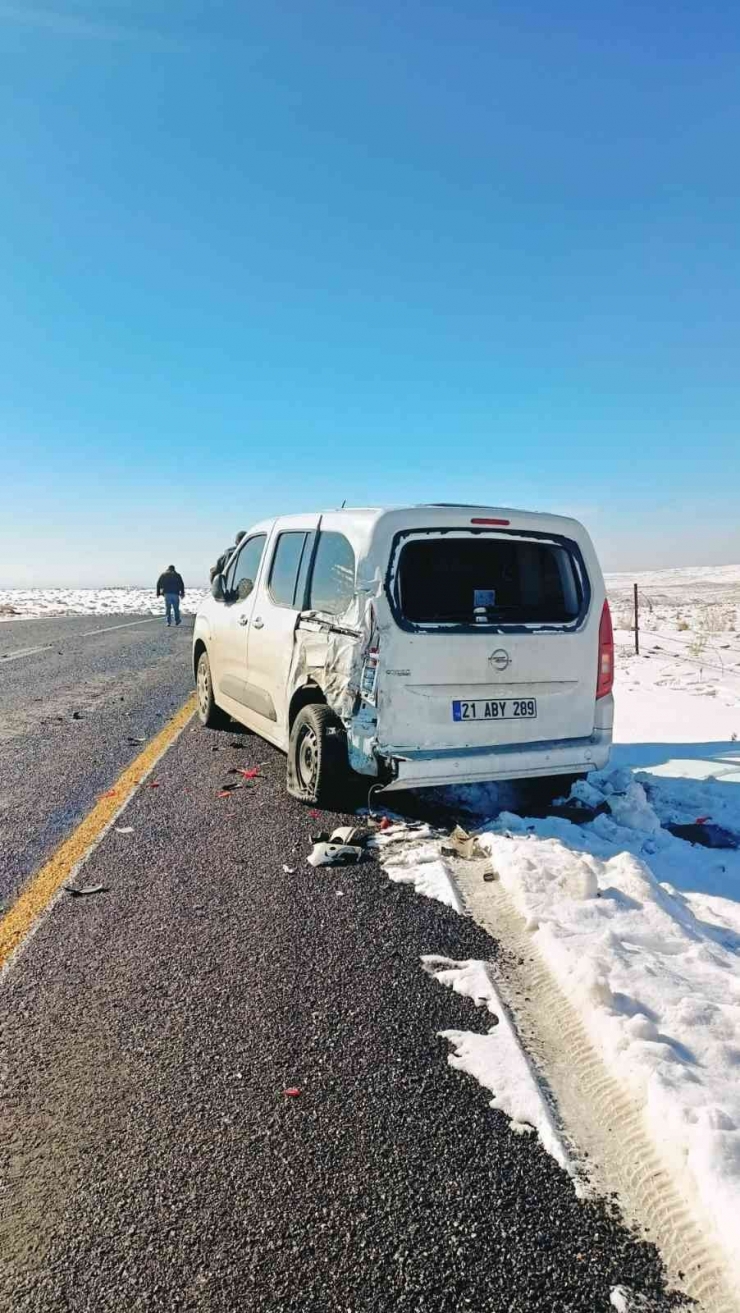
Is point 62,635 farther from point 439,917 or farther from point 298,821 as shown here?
point 439,917

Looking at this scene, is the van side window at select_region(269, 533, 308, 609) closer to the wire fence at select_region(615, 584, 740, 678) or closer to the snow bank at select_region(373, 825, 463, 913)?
the snow bank at select_region(373, 825, 463, 913)

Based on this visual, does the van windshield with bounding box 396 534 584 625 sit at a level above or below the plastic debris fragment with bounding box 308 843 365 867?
above

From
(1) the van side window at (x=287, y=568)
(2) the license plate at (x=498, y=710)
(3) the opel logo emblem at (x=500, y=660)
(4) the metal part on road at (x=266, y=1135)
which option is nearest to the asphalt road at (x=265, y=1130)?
(4) the metal part on road at (x=266, y=1135)

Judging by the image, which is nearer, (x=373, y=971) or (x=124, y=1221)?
(x=124, y=1221)

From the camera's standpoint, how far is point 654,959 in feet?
9.86

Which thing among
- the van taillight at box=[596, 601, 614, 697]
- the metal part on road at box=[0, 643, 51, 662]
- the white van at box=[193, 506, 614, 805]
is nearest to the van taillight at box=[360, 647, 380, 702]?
the white van at box=[193, 506, 614, 805]

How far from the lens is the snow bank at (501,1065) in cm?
217

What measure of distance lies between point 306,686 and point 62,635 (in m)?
17.3

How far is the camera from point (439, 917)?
3514mm

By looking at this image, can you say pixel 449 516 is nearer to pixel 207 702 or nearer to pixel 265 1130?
pixel 265 1130

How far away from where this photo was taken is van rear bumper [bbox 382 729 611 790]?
4.49m

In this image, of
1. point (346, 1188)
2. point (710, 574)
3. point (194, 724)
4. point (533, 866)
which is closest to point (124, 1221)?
point (346, 1188)

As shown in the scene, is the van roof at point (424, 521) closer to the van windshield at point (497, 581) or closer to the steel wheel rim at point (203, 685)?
the van windshield at point (497, 581)

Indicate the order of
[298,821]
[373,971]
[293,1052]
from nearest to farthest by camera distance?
[293,1052] → [373,971] → [298,821]
